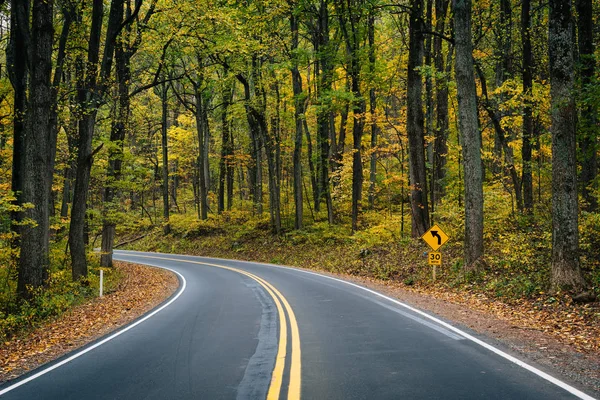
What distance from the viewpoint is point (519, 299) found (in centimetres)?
1011

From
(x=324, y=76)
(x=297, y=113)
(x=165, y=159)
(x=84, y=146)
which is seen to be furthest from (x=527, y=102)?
(x=165, y=159)

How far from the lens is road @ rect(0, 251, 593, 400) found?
15.5ft

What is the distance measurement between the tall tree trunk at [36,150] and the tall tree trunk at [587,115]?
553 inches

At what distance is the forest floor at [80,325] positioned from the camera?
7.31 metres

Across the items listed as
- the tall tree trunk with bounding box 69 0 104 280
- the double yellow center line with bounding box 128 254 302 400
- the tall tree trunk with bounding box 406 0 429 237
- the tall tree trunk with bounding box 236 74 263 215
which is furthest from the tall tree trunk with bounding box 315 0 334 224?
the double yellow center line with bounding box 128 254 302 400

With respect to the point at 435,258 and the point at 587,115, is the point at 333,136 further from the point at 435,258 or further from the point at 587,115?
the point at 587,115

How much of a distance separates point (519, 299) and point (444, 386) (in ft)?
21.8

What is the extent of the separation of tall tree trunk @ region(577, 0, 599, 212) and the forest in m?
0.06

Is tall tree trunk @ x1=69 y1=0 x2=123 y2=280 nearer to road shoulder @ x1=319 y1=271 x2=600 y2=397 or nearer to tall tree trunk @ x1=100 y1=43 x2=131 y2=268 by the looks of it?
tall tree trunk @ x1=100 y1=43 x2=131 y2=268

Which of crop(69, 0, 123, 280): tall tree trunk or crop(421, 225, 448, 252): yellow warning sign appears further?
crop(69, 0, 123, 280): tall tree trunk

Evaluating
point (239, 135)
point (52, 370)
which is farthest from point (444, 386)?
point (239, 135)

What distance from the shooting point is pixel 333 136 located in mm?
30703

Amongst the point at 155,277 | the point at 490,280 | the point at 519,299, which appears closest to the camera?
the point at 519,299

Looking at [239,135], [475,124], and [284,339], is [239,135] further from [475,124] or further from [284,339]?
[284,339]
